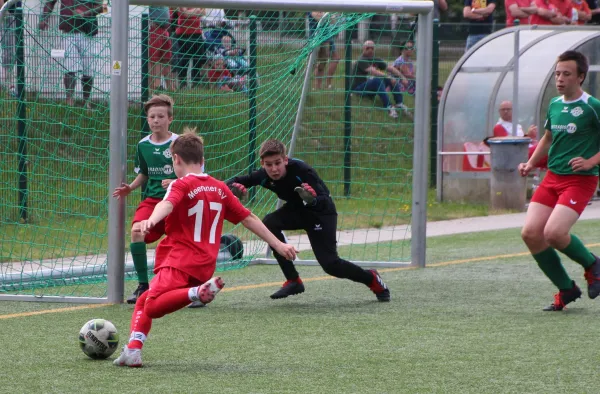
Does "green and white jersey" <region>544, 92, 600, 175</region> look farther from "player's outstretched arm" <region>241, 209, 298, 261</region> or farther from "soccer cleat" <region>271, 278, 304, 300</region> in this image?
"player's outstretched arm" <region>241, 209, 298, 261</region>

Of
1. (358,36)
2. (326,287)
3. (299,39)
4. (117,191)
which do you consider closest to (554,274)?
(326,287)

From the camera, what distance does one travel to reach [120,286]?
7770mm

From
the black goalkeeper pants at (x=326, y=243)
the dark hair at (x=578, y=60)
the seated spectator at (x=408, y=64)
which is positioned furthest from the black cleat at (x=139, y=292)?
the seated spectator at (x=408, y=64)

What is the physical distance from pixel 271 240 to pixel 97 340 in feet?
3.65

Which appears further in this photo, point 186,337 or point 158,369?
point 186,337

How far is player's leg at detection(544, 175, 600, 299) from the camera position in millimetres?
7043

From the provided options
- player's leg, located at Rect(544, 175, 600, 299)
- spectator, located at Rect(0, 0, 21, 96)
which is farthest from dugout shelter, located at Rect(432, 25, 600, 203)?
player's leg, located at Rect(544, 175, 600, 299)

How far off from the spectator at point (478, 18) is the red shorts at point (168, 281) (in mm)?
12835

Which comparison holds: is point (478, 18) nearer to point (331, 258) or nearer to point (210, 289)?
point (331, 258)

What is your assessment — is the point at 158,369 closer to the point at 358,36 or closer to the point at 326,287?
the point at 326,287

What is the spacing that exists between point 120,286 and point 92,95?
6.85ft

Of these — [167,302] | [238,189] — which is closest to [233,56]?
[238,189]

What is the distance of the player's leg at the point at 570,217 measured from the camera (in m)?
7.04

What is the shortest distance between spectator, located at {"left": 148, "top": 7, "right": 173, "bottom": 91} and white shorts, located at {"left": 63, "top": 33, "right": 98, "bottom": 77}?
1.89ft
